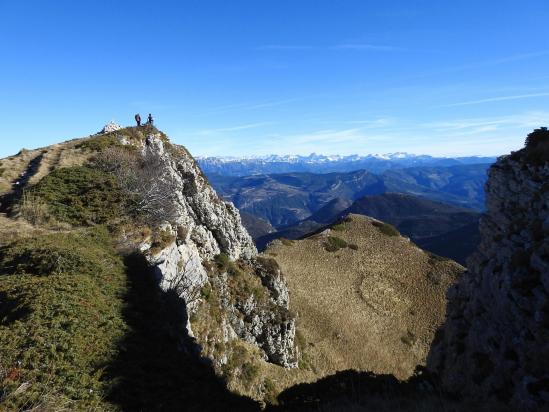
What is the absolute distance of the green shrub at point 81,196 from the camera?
99.5ft

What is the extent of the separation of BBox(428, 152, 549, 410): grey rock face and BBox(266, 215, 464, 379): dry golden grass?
22533 millimetres

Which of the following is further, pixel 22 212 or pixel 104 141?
pixel 104 141

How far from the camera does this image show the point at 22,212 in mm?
29703

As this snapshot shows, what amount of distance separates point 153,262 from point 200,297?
4.63 meters

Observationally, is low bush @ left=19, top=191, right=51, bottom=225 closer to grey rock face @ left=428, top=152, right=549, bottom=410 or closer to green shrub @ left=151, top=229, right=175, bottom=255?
green shrub @ left=151, top=229, right=175, bottom=255

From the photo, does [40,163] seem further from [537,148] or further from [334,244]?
[334,244]

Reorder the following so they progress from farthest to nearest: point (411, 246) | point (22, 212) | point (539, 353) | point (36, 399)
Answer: point (411, 246)
point (22, 212)
point (539, 353)
point (36, 399)

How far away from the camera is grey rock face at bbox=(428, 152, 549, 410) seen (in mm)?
14234

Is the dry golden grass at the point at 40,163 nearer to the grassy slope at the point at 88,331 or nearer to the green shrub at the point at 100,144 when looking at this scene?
the green shrub at the point at 100,144

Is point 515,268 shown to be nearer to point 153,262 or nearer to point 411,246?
point 153,262

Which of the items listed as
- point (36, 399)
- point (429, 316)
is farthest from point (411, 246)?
point (36, 399)

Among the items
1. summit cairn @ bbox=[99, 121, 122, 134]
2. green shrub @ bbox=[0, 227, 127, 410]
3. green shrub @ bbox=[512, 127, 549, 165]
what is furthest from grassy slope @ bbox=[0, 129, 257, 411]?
summit cairn @ bbox=[99, 121, 122, 134]

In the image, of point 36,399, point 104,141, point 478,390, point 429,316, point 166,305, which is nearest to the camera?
point 36,399

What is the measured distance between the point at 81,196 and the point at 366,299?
38508 mm
